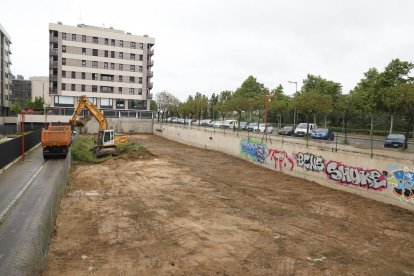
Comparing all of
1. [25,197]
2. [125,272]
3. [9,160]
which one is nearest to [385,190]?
[125,272]

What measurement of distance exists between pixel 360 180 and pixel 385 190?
155 cm

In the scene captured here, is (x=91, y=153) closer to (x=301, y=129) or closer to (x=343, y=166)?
(x=343, y=166)

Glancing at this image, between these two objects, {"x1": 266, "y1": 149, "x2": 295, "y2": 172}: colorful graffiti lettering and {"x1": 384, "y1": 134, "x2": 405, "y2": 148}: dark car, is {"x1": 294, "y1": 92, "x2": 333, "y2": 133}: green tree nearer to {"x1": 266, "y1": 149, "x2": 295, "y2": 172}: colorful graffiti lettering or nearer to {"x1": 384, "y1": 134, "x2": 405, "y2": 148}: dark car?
{"x1": 266, "y1": 149, "x2": 295, "y2": 172}: colorful graffiti lettering

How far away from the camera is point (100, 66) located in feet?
255

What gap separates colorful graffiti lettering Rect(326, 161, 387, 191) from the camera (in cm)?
1697

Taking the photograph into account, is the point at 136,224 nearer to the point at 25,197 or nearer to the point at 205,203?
the point at 205,203

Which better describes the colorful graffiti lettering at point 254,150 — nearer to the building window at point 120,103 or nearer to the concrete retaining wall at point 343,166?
the concrete retaining wall at point 343,166

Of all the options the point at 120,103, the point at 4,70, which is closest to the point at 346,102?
the point at 120,103

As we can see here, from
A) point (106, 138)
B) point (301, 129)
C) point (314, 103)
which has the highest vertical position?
point (314, 103)

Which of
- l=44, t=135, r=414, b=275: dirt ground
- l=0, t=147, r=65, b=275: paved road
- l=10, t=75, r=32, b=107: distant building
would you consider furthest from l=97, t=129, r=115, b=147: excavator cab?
l=10, t=75, r=32, b=107: distant building

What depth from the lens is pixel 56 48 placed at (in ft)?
241

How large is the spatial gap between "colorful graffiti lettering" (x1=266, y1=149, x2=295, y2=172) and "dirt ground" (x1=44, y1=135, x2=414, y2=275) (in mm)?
2400

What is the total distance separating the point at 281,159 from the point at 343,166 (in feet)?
19.8

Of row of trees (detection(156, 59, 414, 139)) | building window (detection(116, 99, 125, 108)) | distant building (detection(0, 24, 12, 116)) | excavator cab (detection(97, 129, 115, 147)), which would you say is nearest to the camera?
row of trees (detection(156, 59, 414, 139))
